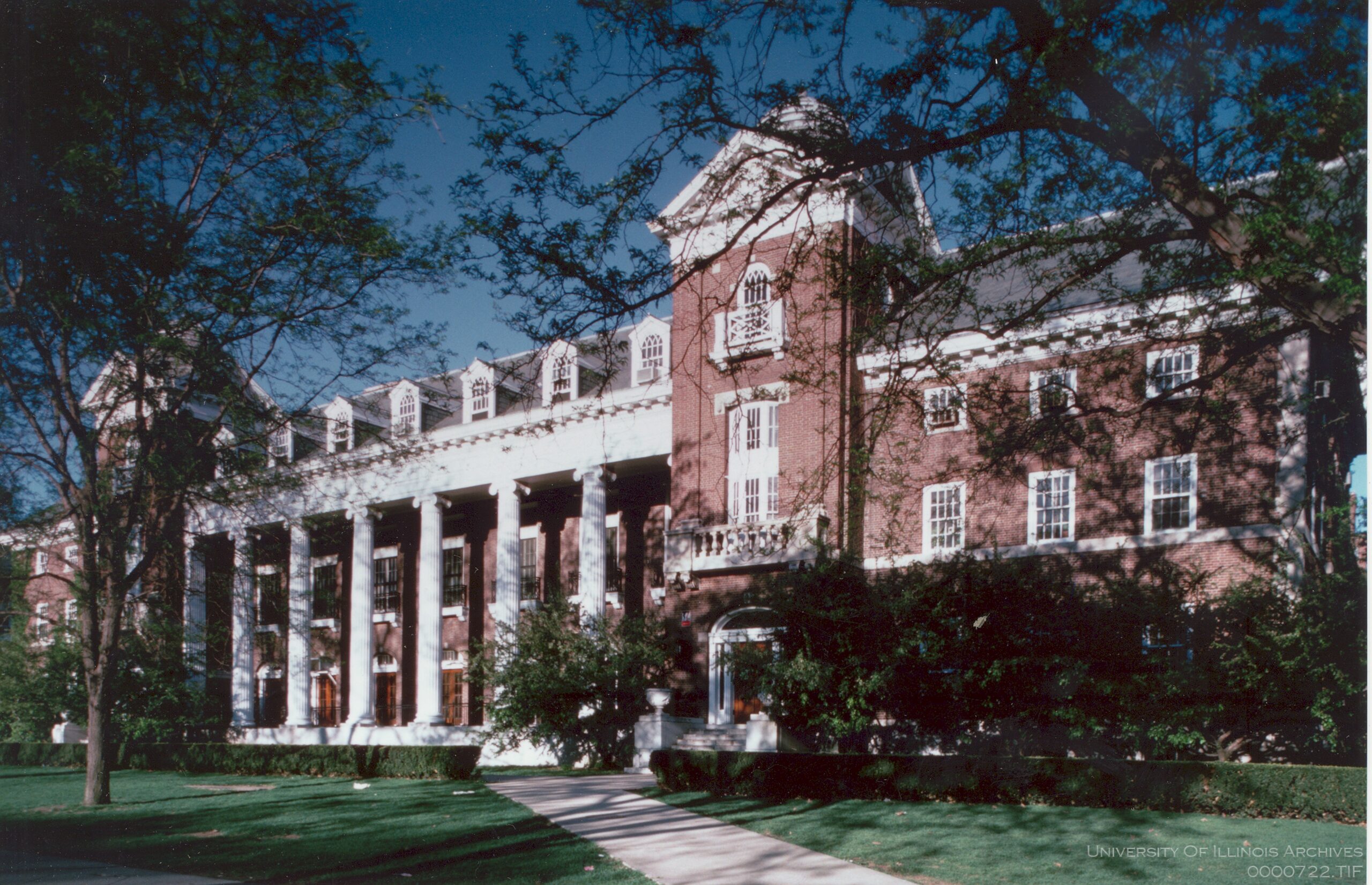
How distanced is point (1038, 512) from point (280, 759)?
61.1ft

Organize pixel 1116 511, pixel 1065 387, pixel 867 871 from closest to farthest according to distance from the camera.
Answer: pixel 867 871 < pixel 1065 387 < pixel 1116 511

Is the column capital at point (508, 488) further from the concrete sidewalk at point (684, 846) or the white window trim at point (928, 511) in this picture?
the concrete sidewalk at point (684, 846)

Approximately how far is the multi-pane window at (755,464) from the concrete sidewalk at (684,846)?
38.2ft

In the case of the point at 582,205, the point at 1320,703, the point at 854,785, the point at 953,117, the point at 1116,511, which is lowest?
the point at 854,785

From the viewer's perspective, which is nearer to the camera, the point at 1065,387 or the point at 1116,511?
the point at 1065,387

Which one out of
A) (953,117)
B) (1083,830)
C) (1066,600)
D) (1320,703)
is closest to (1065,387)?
(953,117)

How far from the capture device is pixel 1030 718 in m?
21.6

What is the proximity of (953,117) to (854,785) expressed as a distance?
413 inches

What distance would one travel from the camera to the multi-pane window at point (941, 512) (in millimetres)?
26922

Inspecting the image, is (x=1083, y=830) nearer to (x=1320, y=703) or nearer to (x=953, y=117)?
(x=1320, y=703)

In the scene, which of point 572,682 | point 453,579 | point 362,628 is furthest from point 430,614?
point 572,682

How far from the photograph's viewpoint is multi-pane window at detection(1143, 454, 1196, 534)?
79.9 ft

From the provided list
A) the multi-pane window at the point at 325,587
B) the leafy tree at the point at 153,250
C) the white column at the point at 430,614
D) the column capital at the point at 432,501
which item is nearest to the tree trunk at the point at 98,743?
the leafy tree at the point at 153,250

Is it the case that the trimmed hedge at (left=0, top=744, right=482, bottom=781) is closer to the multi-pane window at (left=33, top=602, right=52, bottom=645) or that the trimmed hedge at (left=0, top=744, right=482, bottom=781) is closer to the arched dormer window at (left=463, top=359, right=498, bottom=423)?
the multi-pane window at (left=33, top=602, right=52, bottom=645)
